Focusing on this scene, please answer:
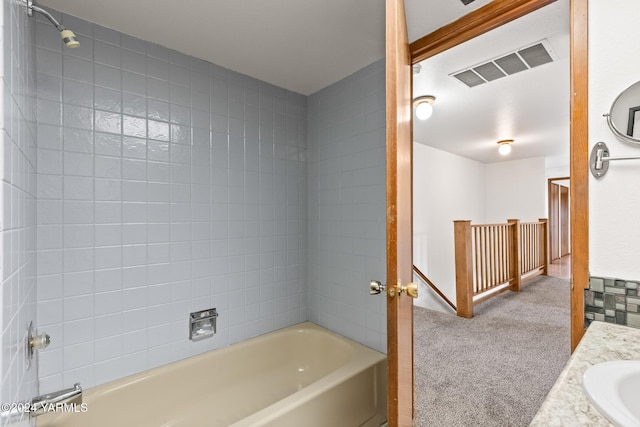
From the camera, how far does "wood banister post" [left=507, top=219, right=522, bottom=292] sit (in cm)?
411

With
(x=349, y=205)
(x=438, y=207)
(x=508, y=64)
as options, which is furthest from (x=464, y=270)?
(x=508, y=64)

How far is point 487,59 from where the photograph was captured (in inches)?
77.2

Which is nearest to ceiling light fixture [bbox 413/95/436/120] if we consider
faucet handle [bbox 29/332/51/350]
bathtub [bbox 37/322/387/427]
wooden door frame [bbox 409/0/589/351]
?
wooden door frame [bbox 409/0/589/351]

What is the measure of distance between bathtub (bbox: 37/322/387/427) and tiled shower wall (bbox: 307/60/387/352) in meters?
0.18

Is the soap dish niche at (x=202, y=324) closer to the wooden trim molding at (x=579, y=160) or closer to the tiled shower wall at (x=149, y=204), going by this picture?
the tiled shower wall at (x=149, y=204)

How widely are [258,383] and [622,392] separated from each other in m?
1.89

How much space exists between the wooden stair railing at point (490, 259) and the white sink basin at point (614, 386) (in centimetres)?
286

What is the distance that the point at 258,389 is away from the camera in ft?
6.41

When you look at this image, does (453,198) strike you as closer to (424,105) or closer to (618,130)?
(424,105)

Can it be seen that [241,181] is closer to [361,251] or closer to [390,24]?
[361,251]

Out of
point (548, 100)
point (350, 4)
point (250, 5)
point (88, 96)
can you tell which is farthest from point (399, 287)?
point (548, 100)

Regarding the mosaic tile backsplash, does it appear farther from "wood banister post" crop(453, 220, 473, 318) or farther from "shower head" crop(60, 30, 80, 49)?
"wood banister post" crop(453, 220, 473, 318)

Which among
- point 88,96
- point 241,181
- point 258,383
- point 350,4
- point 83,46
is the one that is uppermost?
point 350,4

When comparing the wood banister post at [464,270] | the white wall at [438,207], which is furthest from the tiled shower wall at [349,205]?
the white wall at [438,207]
